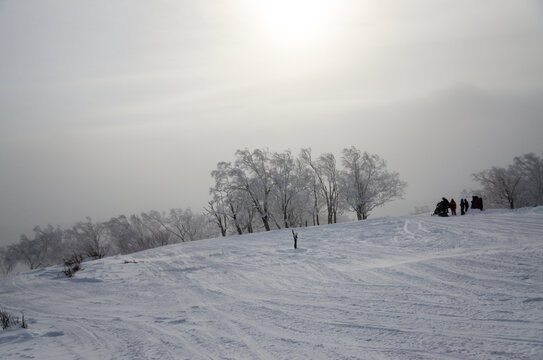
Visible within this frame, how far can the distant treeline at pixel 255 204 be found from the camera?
39.8m

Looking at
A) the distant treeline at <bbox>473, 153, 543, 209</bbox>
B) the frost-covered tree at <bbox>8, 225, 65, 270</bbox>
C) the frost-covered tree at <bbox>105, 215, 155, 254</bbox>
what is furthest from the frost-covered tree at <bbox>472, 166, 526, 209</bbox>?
the frost-covered tree at <bbox>8, 225, 65, 270</bbox>

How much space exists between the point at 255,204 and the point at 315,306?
105 feet

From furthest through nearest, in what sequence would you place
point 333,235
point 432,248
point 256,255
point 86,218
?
Result: point 86,218 < point 333,235 < point 256,255 < point 432,248

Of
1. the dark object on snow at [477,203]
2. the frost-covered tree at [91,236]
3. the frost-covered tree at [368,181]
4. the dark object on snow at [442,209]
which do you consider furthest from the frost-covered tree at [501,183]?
the frost-covered tree at [91,236]

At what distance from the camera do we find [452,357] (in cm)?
501

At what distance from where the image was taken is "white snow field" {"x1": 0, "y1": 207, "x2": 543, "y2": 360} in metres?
5.82

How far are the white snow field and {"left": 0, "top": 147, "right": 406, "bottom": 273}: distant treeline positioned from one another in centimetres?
2269

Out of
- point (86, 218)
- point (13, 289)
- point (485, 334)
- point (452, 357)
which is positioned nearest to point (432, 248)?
point (485, 334)

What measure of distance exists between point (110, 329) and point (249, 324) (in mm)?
3748

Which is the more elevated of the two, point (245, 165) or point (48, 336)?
point (245, 165)

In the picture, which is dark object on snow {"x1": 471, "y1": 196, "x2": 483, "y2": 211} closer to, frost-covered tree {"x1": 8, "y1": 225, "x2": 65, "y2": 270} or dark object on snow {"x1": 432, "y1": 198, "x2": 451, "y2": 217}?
dark object on snow {"x1": 432, "y1": 198, "x2": 451, "y2": 217}

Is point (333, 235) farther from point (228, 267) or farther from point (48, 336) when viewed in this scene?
point (48, 336)

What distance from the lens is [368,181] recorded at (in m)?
45.8

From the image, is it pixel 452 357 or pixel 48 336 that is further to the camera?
pixel 48 336
